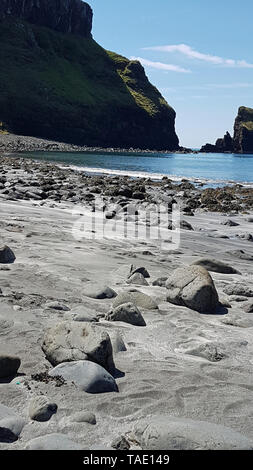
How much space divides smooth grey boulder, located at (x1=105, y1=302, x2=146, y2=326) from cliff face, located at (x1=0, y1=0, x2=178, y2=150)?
98579mm

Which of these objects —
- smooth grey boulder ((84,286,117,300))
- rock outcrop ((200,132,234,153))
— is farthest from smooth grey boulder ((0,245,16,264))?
rock outcrop ((200,132,234,153))

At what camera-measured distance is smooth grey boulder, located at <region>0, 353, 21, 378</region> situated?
3316 millimetres

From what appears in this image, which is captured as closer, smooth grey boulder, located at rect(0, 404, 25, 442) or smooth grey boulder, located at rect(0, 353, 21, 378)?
smooth grey boulder, located at rect(0, 404, 25, 442)

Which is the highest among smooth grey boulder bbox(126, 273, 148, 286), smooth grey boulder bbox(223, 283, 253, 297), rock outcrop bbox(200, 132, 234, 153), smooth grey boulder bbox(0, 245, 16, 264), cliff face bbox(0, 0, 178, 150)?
cliff face bbox(0, 0, 178, 150)

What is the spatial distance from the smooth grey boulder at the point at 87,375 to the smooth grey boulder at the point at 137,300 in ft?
5.76

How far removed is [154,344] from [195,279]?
1.49 meters

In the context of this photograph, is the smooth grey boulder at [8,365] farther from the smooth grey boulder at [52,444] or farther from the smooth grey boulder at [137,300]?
the smooth grey boulder at [137,300]

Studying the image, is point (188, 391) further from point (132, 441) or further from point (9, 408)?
point (9, 408)

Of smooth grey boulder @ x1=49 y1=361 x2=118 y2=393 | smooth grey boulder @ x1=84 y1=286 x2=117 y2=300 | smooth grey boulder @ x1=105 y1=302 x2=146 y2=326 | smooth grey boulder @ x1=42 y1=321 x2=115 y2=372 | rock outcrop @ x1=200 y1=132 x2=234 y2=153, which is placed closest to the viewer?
smooth grey boulder @ x1=49 y1=361 x2=118 y2=393

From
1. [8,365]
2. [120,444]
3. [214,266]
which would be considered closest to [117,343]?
[8,365]

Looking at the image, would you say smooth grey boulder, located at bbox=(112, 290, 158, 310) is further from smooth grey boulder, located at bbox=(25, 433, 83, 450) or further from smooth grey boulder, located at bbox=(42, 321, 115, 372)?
smooth grey boulder, located at bbox=(25, 433, 83, 450)

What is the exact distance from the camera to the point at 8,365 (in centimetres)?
335

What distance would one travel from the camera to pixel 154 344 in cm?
425
